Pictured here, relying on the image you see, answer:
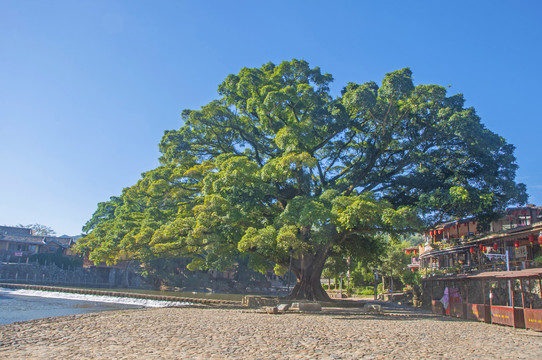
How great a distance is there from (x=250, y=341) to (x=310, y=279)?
17.4 meters

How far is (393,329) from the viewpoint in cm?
1459

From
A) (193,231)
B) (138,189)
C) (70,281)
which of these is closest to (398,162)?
(193,231)

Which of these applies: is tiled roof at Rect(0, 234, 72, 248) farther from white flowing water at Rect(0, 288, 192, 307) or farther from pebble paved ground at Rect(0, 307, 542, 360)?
pebble paved ground at Rect(0, 307, 542, 360)

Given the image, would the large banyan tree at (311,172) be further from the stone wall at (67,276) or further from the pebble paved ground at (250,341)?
the stone wall at (67,276)

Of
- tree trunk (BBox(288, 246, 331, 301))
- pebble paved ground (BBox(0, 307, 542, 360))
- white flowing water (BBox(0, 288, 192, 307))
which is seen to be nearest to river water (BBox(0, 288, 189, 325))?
white flowing water (BBox(0, 288, 192, 307))

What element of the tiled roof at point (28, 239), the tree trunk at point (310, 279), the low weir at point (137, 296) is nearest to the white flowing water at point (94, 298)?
the low weir at point (137, 296)

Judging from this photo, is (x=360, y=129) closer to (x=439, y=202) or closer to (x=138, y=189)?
(x=439, y=202)

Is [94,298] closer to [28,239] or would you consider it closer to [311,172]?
[311,172]

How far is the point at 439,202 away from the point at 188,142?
63.2 ft

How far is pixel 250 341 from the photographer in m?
11.0

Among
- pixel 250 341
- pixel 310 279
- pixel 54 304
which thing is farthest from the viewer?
pixel 54 304

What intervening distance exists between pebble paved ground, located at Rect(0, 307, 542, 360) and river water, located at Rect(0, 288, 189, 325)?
955 centimetres

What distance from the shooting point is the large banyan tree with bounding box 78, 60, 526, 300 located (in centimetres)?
2291

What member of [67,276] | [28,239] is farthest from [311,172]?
[28,239]
